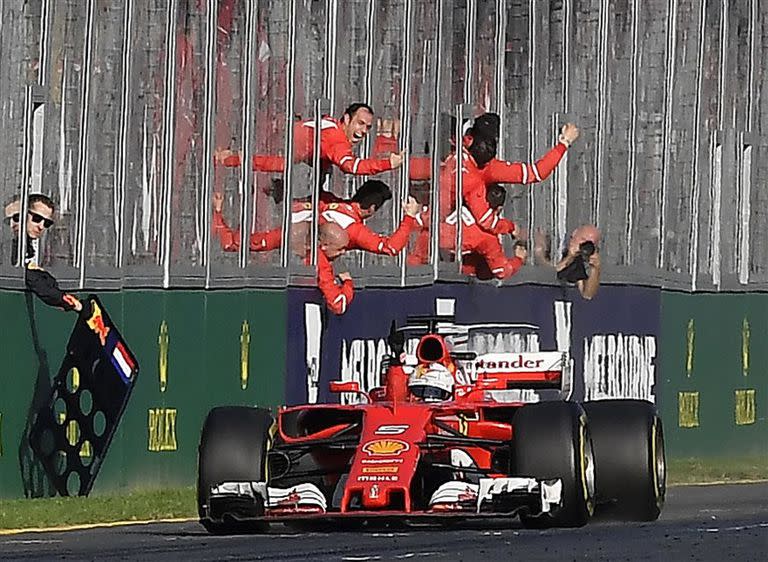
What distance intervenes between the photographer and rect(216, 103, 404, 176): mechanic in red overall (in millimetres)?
2678

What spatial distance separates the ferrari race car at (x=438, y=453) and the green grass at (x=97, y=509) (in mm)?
1417

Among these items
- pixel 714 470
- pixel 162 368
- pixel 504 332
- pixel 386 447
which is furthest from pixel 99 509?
pixel 714 470

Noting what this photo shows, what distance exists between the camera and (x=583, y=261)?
71.3 ft

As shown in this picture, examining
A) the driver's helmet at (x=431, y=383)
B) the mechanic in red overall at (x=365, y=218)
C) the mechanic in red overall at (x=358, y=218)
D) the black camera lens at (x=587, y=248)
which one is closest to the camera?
the driver's helmet at (x=431, y=383)

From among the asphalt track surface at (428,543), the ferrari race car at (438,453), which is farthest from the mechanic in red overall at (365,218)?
the asphalt track surface at (428,543)

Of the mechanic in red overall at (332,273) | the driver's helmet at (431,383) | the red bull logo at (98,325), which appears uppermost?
the mechanic in red overall at (332,273)

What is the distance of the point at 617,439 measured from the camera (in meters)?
14.0

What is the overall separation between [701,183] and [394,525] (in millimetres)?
9409

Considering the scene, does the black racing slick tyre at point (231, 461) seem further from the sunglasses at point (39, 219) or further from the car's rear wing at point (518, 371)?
the sunglasses at point (39, 219)

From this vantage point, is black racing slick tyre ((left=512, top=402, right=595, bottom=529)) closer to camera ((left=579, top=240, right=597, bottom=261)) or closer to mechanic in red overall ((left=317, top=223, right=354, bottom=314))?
mechanic in red overall ((left=317, top=223, right=354, bottom=314))

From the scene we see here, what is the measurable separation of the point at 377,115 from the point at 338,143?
650 mm

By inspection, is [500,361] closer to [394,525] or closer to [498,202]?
[394,525]

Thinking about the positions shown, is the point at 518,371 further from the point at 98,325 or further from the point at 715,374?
the point at 715,374

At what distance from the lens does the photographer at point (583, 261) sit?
21.6 m
